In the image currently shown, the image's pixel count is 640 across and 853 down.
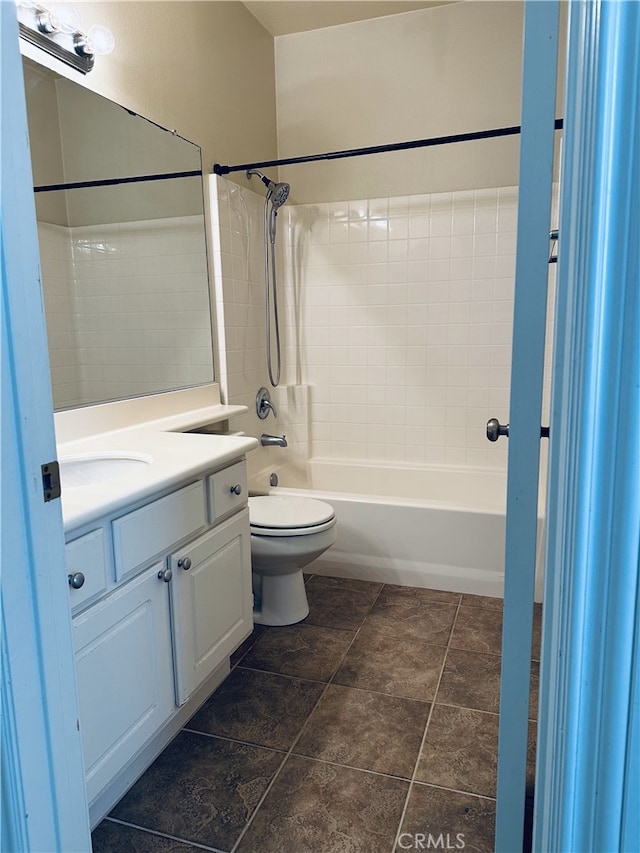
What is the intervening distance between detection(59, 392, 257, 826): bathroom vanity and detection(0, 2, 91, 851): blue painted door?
0.23 m

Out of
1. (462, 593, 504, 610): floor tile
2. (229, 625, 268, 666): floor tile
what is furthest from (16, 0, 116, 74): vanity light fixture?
(462, 593, 504, 610): floor tile

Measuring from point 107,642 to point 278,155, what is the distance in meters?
2.78

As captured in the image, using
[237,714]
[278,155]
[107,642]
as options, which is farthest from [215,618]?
[278,155]

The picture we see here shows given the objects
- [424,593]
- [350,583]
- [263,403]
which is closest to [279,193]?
[263,403]

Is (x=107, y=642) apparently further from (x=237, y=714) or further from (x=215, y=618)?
(x=237, y=714)

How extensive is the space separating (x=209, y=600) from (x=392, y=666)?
0.75 meters

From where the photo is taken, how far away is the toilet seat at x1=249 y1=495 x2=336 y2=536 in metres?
2.14

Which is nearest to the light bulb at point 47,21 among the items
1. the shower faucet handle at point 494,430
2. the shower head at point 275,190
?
the shower head at point 275,190

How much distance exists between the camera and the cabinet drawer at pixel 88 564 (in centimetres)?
113

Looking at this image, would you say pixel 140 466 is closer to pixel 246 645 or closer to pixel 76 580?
pixel 76 580

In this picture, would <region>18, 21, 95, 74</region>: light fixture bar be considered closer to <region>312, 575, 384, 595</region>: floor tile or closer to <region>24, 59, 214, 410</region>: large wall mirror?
<region>24, 59, 214, 410</region>: large wall mirror

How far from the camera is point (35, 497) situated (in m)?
0.82

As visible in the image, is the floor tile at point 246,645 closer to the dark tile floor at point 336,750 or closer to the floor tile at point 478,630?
the dark tile floor at point 336,750

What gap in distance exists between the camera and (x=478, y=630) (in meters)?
2.25
